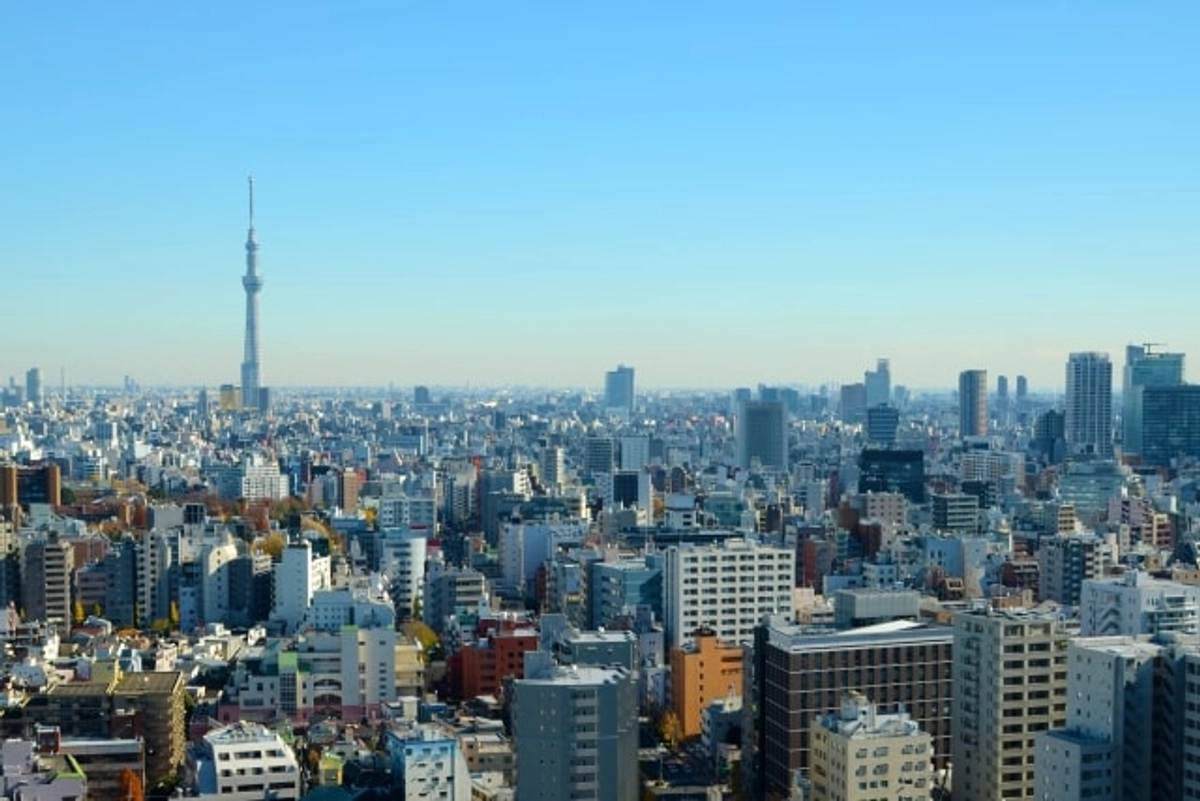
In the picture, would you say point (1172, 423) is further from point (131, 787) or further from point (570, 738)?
point (131, 787)

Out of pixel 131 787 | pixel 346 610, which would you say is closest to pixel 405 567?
pixel 346 610

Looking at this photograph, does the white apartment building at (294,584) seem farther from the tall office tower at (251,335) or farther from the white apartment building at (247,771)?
the tall office tower at (251,335)

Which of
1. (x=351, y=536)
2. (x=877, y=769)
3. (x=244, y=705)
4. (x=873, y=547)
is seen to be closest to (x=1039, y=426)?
(x=873, y=547)

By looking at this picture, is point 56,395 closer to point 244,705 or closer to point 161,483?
point 161,483

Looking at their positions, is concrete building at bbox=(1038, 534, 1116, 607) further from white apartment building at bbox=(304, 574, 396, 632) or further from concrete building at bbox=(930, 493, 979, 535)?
white apartment building at bbox=(304, 574, 396, 632)

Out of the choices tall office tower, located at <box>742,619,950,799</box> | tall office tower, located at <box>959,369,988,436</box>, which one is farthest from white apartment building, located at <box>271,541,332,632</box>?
tall office tower, located at <box>959,369,988,436</box>
